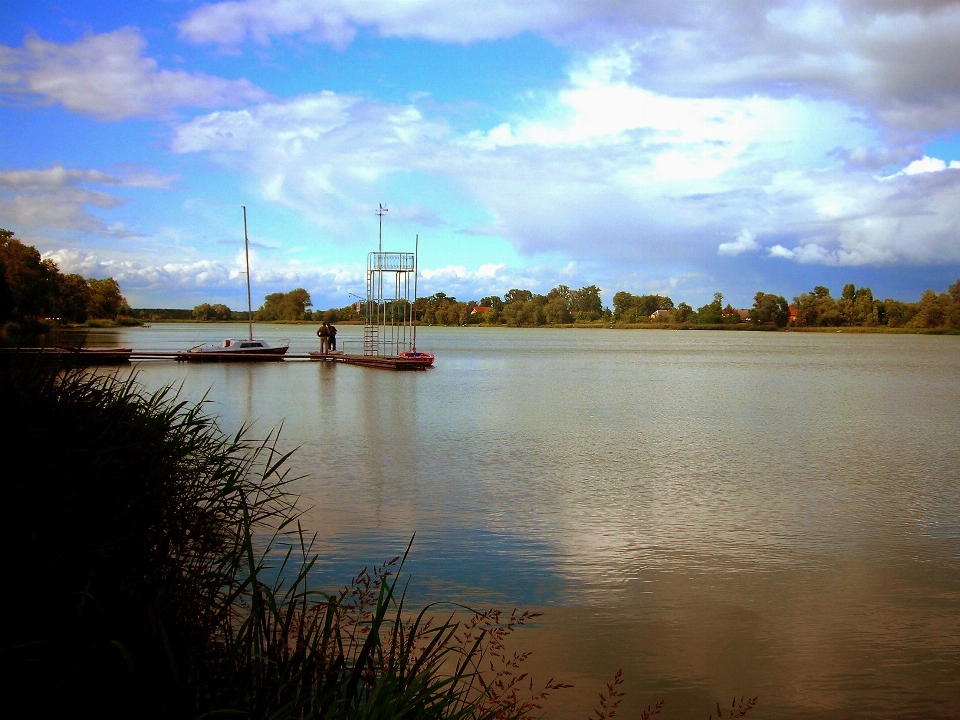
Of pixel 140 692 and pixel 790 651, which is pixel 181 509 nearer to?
pixel 140 692

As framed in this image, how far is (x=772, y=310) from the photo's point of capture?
5271 inches

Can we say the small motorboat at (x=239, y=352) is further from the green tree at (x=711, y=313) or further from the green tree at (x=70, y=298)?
the green tree at (x=711, y=313)

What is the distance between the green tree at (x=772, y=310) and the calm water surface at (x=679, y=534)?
11834cm

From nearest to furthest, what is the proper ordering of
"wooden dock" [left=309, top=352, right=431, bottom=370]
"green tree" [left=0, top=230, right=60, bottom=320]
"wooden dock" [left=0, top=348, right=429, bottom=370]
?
"wooden dock" [left=0, top=348, right=429, bottom=370]
"wooden dock" [left=309, top=352, right=431, bottom=370]
"green tree" [left=0, top=230, right=60, bottom=320]

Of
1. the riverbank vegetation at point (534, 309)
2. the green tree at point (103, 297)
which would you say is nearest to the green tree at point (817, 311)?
the riverbank vegetation at point (534, 309)

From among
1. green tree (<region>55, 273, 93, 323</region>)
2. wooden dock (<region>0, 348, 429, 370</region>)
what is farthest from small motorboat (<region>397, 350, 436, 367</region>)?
green tree (<region>55, 273, 93, 323</region>)

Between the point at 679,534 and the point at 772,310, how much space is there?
134 metres

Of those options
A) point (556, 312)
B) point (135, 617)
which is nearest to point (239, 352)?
point (135, 617)

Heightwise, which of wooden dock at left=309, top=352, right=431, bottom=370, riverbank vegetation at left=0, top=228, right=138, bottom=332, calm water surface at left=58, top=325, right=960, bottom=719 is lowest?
calm water surface at left=58, top=325, right=960, bottom=719

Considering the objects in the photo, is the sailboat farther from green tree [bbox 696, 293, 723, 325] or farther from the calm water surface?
green tree [bbox 696, 293, 723, 325]

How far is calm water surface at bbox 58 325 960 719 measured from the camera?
5.44 metres

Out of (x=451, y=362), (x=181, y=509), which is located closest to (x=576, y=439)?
(x=181, y=509)

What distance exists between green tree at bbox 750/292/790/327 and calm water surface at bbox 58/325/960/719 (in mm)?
118339

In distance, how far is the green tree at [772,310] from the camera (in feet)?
439
